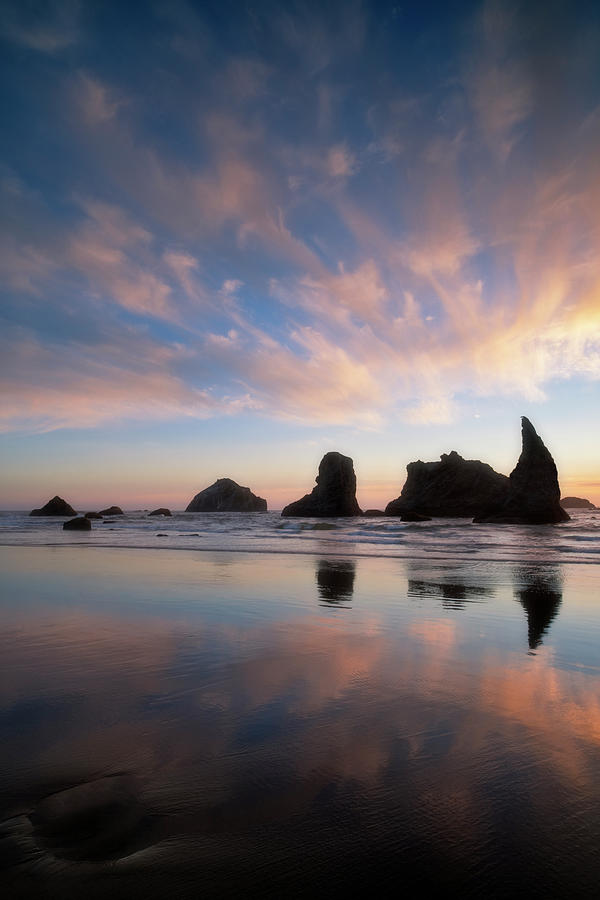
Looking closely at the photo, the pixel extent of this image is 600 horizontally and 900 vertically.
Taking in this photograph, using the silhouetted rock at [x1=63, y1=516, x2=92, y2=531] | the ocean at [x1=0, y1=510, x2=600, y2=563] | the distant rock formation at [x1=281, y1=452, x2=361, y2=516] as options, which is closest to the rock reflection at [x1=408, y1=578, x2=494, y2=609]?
the ocean at [x1=0, y1=510, x2=600, y2=563]

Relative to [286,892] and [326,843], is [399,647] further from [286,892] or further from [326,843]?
[286,892]

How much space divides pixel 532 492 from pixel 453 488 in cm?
1930

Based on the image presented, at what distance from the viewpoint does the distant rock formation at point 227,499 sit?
102m

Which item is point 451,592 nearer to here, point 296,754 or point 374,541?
point 296,754

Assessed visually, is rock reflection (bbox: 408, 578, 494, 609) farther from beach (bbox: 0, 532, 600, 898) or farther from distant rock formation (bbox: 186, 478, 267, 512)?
distant rock formation (bbox: 186, 478, 267, 512)

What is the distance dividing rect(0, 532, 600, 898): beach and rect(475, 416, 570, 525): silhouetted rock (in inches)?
1523

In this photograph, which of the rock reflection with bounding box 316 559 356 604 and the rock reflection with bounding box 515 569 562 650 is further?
the rock reflection with bounding box 316 559 356 604

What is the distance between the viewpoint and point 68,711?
9.16 feet

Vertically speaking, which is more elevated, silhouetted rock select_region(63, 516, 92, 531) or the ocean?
silhouetted rock select_region(63, 516, 92, 531)

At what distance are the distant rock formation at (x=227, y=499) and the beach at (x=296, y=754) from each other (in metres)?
97.0

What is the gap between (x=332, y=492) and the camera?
209ft

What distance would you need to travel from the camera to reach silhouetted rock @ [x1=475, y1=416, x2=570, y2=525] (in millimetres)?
40250

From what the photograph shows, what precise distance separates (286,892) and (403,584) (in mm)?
7235

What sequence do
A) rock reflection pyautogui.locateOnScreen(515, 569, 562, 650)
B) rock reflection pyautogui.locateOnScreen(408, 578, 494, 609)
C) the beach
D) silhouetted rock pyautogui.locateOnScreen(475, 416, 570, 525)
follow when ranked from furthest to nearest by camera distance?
1. silhouetted rock pyautogui.locateOnScreen(475, 416, 570, 525)
2. rock reflection pyautogui.locateOnScreen(408, 578, 494, 609)
3. rock reflection pyautogui.locateOnScreen(515, 569, 562, 650)
4. the beach
